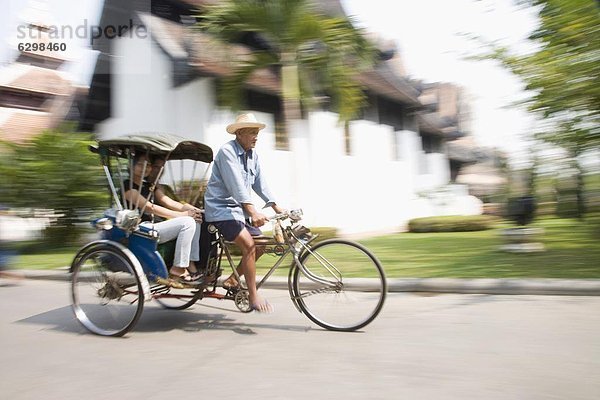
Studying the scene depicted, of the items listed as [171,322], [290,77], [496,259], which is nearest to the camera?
[171,322]

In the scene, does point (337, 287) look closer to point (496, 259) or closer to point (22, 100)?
point (496, 259)

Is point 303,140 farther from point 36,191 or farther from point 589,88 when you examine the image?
point 589,88

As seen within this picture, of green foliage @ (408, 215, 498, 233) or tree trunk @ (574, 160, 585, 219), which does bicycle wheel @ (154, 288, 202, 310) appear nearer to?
tree trunk @ (574, 160, 585, 219)

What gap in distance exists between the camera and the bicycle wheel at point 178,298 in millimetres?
5068

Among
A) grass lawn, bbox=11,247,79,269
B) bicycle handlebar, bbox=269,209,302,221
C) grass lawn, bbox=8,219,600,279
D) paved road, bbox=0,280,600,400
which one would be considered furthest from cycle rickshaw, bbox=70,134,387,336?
grass lawn, bbox=11,247,79,269

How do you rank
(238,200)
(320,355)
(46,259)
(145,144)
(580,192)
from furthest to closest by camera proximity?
(46,259) → (580,192) → (145,144) → (238,200) → (320,355)

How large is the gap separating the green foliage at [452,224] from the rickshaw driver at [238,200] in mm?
12162

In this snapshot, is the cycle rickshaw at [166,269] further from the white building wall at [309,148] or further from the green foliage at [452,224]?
the green foliage at [452,224]

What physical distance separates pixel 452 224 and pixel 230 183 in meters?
12.5

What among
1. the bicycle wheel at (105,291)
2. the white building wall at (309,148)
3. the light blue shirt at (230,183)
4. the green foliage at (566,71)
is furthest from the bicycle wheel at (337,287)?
the white building wall at (309,148)

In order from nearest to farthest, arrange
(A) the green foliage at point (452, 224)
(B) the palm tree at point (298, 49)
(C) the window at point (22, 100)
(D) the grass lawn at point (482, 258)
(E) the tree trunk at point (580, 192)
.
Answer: (D) the grass lawn at point (482, 258), (E) the tree trunk at point (580, 192), (B) the palm tree at point (298, 49), (A) the green foliage at point (452, 224), (C) the window at point (22, 100)

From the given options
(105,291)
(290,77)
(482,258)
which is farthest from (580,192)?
(105,291)

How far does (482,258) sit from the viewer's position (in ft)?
28.2

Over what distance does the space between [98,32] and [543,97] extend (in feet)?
46.8
